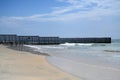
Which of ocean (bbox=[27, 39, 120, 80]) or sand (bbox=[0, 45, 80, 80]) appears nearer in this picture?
sand (bbox=[0, 45, 80, 80])

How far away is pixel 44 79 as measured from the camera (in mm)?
9117

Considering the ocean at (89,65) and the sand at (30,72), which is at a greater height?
the sand at (30,72)

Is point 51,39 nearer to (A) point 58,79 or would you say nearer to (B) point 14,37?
(B) point 14,37

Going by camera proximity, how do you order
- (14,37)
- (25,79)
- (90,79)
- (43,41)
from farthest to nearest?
(43,41) → (14,37) → (90,79) → (25,79)

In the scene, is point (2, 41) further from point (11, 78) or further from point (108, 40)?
point (11, 78)

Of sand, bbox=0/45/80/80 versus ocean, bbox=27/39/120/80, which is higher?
sand, bbox=0/45/80/80

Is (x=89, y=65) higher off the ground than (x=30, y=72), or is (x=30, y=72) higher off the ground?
(x=30, y=72)

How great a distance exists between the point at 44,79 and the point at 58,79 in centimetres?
53

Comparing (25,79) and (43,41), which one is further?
(43,41)

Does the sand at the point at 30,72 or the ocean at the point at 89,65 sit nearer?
the sand at the point at 30,72

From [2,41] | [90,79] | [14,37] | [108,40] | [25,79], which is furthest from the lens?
[108,40]

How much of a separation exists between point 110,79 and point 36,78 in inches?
114

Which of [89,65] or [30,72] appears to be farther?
[89,65]

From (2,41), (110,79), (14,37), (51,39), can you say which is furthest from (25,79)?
(51,39)
